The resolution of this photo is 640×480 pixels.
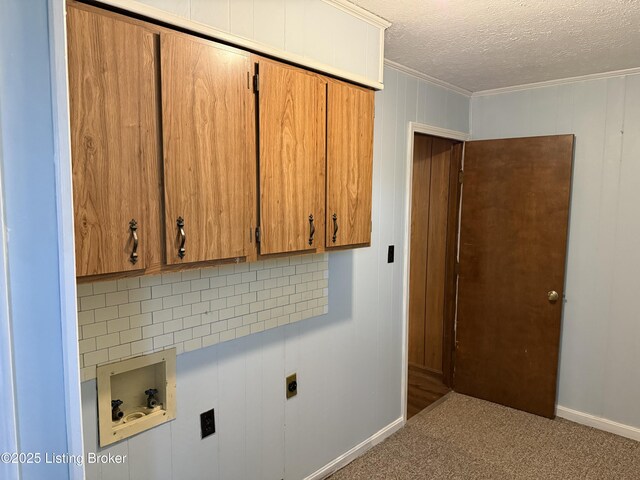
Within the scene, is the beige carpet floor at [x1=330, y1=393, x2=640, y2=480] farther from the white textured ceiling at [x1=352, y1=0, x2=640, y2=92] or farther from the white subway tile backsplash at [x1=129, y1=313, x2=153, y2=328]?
the white textured ceiling at [x1=352, y1=0, x2=640, y2=92]

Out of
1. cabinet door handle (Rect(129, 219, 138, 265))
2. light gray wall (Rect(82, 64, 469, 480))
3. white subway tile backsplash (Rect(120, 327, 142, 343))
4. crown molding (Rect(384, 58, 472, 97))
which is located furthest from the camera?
crown molding (Rect(384, 58, 472, 97))

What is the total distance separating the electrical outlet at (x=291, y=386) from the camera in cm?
217

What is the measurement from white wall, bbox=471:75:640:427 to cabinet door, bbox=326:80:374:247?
5.94 feet

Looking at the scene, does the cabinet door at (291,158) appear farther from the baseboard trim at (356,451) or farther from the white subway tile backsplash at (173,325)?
the baseboard trim at (356,451)

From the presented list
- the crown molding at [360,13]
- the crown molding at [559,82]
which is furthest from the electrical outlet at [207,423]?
the crown molding at [559,82]

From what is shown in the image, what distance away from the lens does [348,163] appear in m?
1.89

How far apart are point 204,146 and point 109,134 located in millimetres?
290

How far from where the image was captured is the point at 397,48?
7.75 ft

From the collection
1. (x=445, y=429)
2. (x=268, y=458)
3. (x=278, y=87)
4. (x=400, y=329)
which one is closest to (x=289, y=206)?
(x=278, y=87)

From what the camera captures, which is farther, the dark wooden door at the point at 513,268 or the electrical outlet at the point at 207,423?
the dark wooden door at the point at 513,268

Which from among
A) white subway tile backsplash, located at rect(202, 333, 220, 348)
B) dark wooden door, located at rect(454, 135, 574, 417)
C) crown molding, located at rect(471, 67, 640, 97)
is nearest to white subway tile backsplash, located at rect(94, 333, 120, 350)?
white subway tile backsplash, located at rect(202, 333, 220, 348)

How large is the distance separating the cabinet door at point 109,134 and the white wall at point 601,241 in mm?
2837

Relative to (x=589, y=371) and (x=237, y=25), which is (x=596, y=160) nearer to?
(x=589, y=371)

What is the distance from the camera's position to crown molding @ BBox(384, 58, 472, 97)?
2.62 meters
